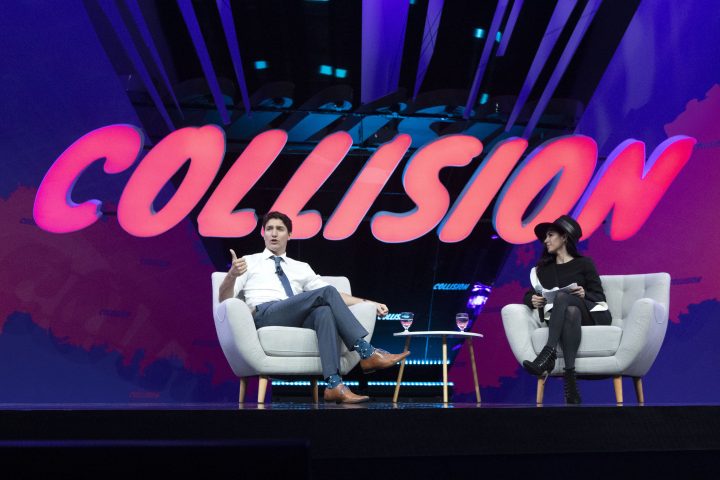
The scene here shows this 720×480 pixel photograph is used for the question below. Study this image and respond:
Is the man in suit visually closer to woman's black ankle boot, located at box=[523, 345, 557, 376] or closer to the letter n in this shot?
woman's black ankle boot, located at box=[523, 345, 557, 376]

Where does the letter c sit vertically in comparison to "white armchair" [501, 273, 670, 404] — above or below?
above

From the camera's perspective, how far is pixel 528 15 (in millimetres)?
5875

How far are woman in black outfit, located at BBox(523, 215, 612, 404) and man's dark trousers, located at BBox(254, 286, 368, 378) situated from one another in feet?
3.23

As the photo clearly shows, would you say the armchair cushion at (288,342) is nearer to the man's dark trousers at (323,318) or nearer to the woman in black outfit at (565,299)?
the man's dark trousers at (323,318)

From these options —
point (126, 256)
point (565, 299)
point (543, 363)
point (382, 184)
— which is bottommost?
point (543, 363)

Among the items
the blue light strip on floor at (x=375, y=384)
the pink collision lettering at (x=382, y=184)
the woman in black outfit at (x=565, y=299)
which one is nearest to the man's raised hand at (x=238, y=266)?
the woman in black outfit at (x=565, y=299)

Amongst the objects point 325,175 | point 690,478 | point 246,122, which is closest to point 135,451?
point 690,478

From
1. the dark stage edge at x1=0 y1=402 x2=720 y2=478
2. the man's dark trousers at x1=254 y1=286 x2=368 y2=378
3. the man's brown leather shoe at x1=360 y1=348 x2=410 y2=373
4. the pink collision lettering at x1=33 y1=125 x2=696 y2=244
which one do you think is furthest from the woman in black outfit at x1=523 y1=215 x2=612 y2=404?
the dark stage edge at x1=0 y1=402 x2=720 y2=478

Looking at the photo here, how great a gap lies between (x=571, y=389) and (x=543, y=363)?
0.63 ft

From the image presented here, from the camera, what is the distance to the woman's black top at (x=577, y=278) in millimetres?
4277

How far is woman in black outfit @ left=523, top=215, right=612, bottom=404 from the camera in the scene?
3.93m

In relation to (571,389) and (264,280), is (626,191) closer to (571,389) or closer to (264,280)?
(571,389)

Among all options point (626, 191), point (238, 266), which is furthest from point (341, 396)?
point (626, 191)

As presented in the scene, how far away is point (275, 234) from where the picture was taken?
4.17 meters
